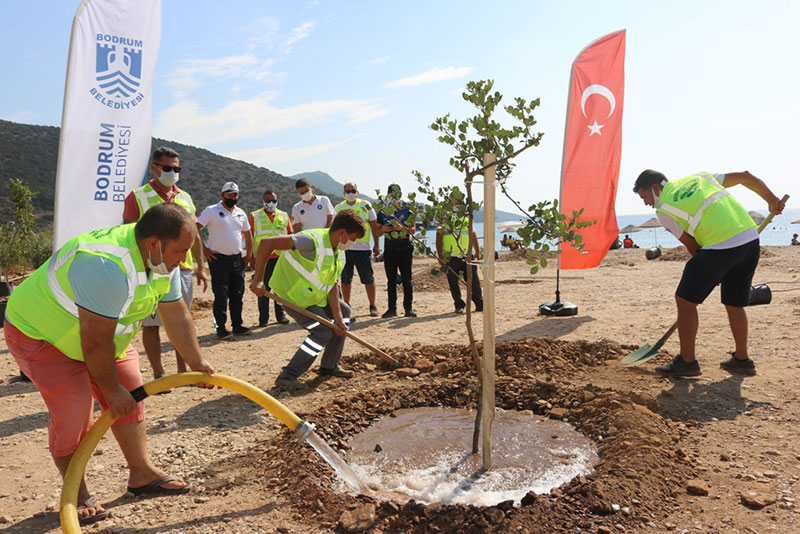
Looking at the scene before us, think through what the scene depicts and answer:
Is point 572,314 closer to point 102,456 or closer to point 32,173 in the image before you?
point 102,456

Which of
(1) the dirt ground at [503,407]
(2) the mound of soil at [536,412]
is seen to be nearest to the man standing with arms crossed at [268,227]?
(1) the dirt ground at [503,407]

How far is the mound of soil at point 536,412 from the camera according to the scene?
2.64 m

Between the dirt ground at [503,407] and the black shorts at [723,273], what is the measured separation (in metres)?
0.68

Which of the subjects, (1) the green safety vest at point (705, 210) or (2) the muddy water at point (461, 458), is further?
(1) the green safety vest at point (705, 210)

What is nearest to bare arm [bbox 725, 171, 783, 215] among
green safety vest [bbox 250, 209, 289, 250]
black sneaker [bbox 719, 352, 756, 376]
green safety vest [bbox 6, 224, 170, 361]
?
black sneaker [bbox 719, 352, 756, 376]

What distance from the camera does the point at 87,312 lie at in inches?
96.8

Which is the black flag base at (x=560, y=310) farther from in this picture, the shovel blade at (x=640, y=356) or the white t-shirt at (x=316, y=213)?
the white t-shirt at (x=316, y=213)

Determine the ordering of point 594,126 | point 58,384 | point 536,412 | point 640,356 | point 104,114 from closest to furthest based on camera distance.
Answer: point 58,384 < point 536,412 < point 640,356 < point 104,114 < point 594,126

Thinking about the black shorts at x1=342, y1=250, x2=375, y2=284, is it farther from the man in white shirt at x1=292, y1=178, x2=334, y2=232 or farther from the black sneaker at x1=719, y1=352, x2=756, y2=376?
the black sneaker at x1=719, y1=352, x2=756, y2=376

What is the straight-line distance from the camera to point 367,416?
4.23 meters

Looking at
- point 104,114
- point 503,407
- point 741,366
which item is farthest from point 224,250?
point 741,366

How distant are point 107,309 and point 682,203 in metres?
4.18

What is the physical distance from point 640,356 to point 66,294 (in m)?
4.38

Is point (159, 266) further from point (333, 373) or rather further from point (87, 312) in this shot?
point (333, 373)
